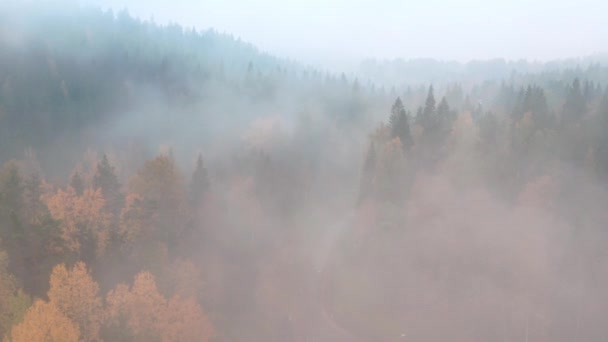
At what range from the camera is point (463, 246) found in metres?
32.2

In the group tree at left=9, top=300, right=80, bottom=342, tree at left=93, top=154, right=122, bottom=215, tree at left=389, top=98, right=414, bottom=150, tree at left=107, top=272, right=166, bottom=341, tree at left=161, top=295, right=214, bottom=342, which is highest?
tree at left=389, top=98, right=414, bottom=150

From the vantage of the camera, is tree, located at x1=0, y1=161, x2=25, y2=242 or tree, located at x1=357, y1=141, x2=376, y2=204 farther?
tree, located at x1=357, y1=141, x2=376, y2=204

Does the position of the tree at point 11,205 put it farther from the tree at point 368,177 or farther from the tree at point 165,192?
the tree at point 368,177

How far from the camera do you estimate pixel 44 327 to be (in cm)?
1431

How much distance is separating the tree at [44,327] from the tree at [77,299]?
4.60 ft

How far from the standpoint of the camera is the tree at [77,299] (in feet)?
55.2

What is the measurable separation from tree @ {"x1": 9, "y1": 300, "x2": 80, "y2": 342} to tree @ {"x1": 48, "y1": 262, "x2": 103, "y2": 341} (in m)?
1.40

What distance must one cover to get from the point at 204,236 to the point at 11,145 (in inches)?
1633

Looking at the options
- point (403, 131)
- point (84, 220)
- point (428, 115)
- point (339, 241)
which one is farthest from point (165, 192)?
point (428, 115)

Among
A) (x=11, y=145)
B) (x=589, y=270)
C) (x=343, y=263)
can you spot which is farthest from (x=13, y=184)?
(x=11, y=145)

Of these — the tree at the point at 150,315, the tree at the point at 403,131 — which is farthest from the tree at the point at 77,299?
the tree at the point at 403,131

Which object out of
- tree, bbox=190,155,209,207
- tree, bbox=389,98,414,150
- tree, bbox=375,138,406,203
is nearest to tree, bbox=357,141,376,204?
tree, bbox=375,138,406,203

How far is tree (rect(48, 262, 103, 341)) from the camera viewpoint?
16812 millimetres

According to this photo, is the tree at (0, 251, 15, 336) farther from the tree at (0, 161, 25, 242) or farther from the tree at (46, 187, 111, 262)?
the tree at (46, 187, 111, 262)
